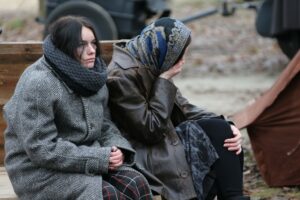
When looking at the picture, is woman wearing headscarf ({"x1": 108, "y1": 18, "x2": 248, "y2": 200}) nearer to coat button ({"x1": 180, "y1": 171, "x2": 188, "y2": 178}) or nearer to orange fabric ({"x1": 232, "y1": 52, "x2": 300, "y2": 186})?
coat button ({"x1": 180, "y1": 171, "x2": 188, "y2": 178})

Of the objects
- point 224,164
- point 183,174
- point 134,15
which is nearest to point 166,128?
point 183,174

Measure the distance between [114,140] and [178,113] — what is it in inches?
23.7

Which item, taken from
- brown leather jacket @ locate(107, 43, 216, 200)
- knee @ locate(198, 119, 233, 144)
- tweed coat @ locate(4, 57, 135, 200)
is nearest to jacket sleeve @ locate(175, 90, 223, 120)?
knee @ locate(198, 119, 233, 144)

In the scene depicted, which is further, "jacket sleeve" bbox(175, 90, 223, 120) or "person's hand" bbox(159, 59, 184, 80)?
"jacket sleeve" bbox(175, 90, 223, 120)

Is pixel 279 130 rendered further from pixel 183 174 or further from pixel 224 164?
pixel 183 174

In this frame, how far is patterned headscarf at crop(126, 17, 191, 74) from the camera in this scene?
421cm

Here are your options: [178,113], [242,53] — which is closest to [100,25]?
[242,53]

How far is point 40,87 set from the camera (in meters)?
3.79

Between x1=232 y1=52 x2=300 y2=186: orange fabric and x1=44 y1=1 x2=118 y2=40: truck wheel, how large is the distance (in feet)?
16.0

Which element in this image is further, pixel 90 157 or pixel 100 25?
pixel 100 25

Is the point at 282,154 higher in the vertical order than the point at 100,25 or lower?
higher

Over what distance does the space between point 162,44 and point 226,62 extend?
8.11m

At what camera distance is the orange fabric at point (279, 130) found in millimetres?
A: 5453

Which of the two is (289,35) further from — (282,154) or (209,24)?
(209,24)
